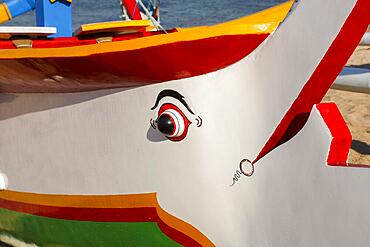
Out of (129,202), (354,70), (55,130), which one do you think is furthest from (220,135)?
(354,70)

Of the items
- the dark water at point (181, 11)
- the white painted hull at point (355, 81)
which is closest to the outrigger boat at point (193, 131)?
the white painted hull at point (355, 81)

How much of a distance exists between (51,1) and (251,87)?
176 centimetres

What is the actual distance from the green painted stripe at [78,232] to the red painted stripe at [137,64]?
2.28 feet

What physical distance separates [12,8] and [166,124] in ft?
5.97

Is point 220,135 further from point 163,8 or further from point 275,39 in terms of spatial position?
point 163,8

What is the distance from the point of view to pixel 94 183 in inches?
120

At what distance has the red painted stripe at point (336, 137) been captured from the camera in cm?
234

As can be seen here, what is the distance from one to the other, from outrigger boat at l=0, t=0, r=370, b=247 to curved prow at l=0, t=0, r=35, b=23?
2.64ft

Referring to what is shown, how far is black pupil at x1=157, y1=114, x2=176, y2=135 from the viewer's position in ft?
8.62

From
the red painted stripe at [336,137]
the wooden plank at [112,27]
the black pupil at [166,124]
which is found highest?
the wooden plank at [112,27]

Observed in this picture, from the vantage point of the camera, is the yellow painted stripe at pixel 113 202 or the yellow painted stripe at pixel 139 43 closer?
the yellow painted stripe at pixel 139 43

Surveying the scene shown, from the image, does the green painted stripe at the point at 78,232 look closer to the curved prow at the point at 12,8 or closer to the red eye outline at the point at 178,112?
the red eye outline at the point at 178,112

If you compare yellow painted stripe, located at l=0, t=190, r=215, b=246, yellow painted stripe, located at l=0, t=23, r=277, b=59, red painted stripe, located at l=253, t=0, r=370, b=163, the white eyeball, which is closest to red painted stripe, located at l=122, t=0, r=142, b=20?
yellow painted stripe, located at l=0, t=190, r=215, b=246

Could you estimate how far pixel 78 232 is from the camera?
3252mm
